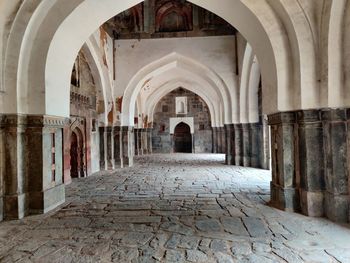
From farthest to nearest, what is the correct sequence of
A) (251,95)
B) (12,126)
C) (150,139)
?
(150,139) → (251,95) → (12,126)

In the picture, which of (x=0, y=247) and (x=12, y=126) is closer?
(x=0, y=247)

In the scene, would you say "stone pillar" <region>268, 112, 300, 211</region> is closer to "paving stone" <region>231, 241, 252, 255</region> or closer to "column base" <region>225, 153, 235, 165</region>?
"paving stone" <region>231, 241, 252, 255</region>

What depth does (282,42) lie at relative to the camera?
4.10 meters

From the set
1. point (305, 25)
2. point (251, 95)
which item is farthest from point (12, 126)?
point (251, 95)

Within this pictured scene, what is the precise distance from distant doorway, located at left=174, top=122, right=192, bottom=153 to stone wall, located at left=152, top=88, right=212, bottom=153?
3.58 ft

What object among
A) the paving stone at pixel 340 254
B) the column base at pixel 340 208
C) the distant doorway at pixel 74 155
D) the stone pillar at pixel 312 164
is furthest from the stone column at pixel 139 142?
the paving stone at pixel 340 254

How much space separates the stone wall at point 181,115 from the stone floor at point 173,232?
14620 millimetres

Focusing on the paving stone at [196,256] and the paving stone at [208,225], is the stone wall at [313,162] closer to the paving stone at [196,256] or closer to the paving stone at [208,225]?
the paving stone at [208,225]

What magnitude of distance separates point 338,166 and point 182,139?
17726 mm

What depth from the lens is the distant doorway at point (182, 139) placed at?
21062 mm

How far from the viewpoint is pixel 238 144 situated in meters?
9.94

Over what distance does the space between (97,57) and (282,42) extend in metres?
6.13

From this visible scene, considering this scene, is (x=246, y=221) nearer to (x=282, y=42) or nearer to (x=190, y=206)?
(x=190, y=206)

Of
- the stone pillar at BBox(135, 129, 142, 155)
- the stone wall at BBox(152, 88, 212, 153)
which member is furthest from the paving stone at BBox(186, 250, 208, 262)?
the stone wall at BBox(152, 88, 212, 153)
